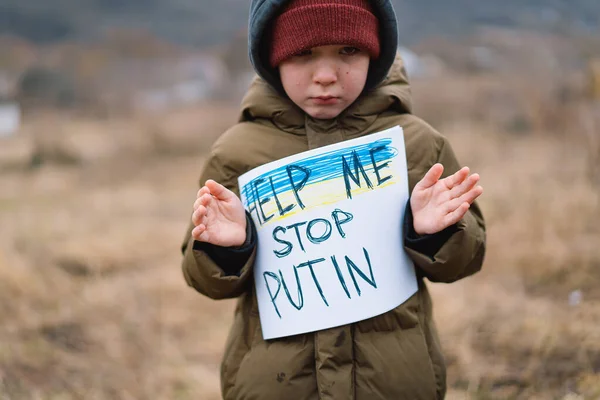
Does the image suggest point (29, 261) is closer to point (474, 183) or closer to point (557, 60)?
point (474, 183)

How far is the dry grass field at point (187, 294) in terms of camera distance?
2754 mm

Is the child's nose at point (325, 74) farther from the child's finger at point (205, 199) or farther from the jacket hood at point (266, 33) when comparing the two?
the child's finger at point (205, 199)

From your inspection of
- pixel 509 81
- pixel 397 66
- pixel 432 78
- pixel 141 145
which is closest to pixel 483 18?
pixel 432 78

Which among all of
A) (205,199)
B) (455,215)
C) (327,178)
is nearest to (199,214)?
(205,199)

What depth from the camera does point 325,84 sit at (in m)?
1.42

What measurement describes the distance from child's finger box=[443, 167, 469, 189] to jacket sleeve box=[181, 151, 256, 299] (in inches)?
Answer: 16.9

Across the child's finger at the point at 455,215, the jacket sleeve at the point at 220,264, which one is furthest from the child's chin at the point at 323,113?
the child's finger at the point at 455,215

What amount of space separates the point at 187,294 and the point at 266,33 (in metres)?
2.53

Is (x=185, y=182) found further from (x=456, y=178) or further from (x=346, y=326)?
(x=456, y=178)

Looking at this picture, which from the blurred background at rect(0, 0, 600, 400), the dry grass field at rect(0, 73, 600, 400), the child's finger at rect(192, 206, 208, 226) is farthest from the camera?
the blurred background at rect(0, 0, 600, 400)

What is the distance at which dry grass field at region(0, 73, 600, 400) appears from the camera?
2.75 metres

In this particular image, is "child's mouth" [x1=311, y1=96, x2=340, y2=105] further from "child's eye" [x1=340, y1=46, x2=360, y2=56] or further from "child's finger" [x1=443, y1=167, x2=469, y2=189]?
"child's finger" [x1=443, y1=167, x2=469, y2=189]

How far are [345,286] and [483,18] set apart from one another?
8.26 meters

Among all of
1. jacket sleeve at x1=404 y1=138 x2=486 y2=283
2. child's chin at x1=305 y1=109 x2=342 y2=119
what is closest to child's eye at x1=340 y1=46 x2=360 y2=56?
child's chin at x1=305 y1=109 x2=342 y2=119
